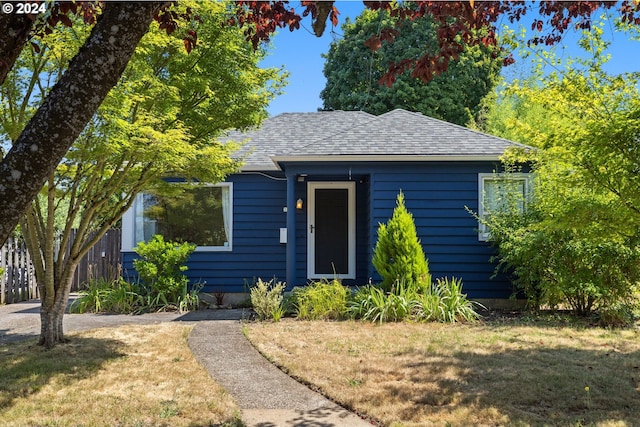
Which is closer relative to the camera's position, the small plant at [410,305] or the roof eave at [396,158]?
the small plant at [410,305]

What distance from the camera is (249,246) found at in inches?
437

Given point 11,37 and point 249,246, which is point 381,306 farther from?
point 11,37

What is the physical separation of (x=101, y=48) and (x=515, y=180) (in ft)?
30.2

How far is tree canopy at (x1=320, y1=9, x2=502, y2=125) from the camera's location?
2588 cm

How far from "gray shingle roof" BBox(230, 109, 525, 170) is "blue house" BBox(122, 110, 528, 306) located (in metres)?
0.03

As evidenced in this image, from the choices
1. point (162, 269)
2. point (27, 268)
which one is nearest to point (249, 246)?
point (162, 269)

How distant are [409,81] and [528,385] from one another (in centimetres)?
2311

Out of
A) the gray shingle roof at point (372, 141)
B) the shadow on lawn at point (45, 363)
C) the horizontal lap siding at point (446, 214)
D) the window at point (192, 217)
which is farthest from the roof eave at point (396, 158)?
the shadow on lawn at point (45, 363)

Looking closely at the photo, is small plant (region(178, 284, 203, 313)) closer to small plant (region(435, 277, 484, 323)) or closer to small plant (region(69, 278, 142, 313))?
small plant (region(69, 278, 142, 313))

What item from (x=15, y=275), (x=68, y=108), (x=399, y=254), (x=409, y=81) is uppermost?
(x=409, y=81)

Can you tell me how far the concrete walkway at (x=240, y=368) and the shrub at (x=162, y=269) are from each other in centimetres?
66

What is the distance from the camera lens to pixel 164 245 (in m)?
9.99

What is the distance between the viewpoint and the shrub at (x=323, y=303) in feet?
27.8

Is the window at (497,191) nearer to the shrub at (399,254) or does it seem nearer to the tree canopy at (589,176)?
the tree canopy at (589,176)
